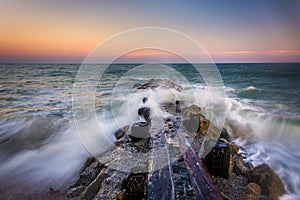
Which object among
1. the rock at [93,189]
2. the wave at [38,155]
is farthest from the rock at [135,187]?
the wave at [38,155]

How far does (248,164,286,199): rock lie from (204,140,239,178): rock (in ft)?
3.95

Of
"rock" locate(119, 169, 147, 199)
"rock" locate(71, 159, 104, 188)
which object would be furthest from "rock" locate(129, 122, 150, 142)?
"rock" locate(119, 169, 147, 199)

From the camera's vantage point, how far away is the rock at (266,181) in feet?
14.0

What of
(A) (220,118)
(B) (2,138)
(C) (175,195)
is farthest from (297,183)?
(B) (2,138)

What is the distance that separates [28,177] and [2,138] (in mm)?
3760

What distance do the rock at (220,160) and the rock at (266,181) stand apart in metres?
1.21

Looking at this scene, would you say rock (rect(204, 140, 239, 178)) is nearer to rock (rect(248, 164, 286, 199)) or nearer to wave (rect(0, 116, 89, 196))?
rock (rect(248, 164, 286, 199))

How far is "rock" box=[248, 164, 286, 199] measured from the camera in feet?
14.0

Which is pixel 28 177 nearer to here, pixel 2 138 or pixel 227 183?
pixel 2 138

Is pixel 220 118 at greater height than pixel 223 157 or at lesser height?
lesser

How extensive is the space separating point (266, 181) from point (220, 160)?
1790 millimetres

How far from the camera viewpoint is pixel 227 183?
355 centimetres

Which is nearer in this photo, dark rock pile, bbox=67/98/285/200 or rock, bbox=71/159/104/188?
dark rock pile, bbox=67/98/285/200

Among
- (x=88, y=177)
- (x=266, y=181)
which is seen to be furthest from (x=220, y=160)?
(x=88, y=177)
